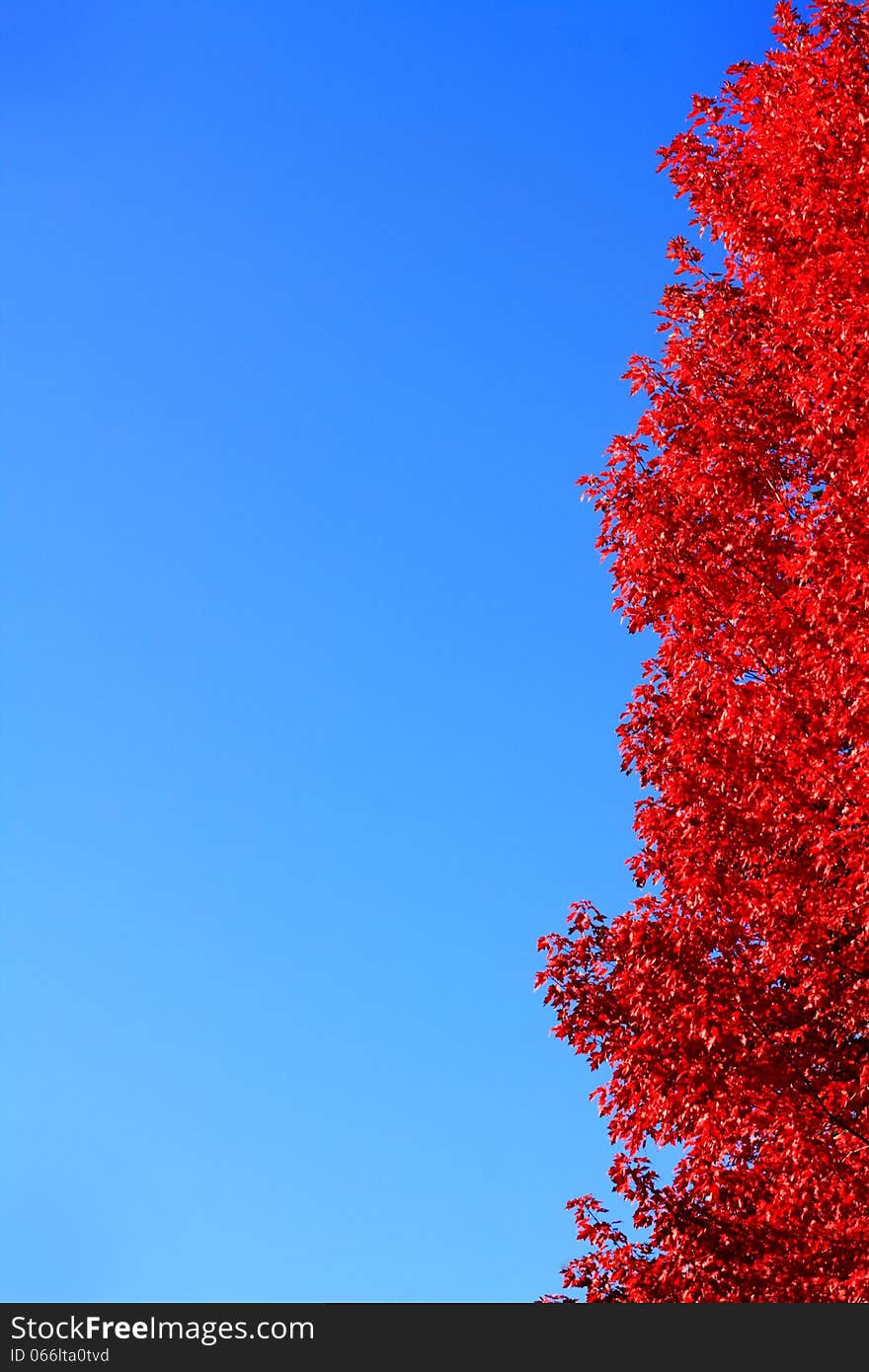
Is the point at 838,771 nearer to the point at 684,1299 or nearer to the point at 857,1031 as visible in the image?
the point at 857,1031

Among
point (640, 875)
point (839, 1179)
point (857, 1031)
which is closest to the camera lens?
point (839, 1179)

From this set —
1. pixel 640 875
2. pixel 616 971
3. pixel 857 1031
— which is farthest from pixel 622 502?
pixel 857 1031

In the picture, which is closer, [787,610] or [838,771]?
[838,771]

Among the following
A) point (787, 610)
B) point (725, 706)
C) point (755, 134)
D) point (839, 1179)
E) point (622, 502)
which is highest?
point (755, 134)

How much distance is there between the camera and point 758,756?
9.91 m

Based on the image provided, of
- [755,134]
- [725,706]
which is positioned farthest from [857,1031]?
[755,134]

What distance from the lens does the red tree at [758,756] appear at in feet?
29.8

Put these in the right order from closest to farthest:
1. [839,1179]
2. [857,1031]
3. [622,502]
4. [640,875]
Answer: [839,1179] < [857,1031] < [640,875] < [622,502]

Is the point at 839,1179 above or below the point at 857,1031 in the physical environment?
below

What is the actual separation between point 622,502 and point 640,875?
11.9ft

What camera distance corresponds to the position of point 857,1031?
9516 millimetres

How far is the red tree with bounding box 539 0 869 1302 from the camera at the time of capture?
9094 mm

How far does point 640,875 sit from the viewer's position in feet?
37.2

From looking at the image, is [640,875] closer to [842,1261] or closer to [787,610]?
[787,610]
